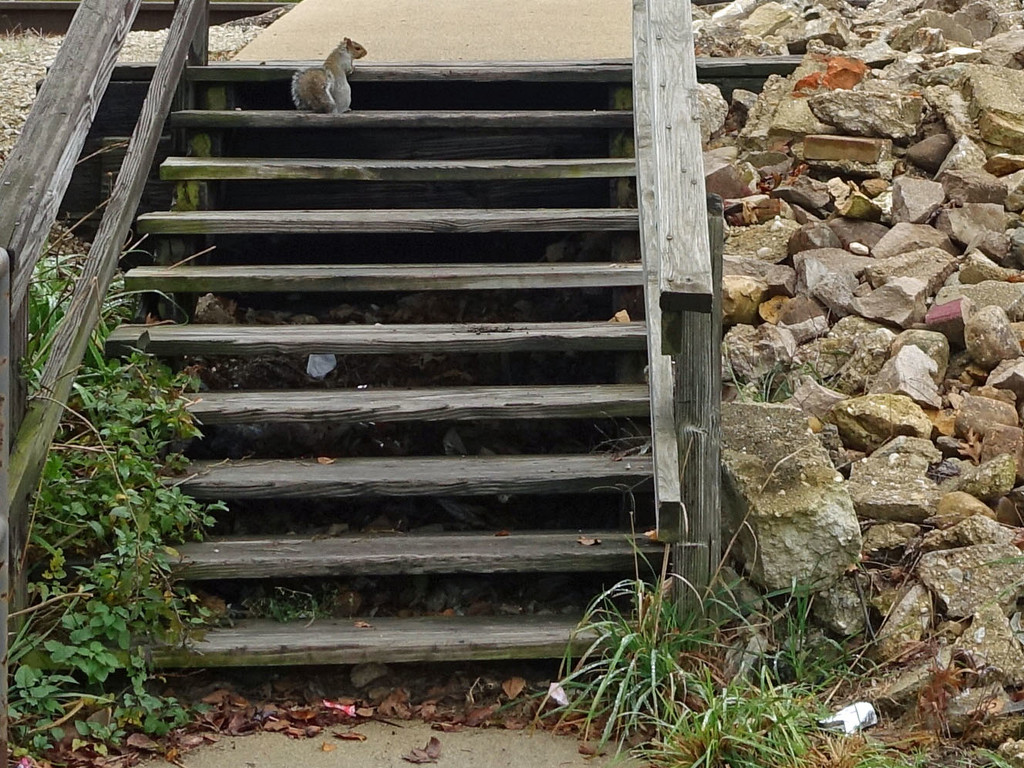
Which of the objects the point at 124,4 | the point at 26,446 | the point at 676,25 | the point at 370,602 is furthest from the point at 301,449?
the point at 676,25

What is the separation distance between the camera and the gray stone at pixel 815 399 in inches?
185

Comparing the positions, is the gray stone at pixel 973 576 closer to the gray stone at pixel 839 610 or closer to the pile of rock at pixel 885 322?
the pile of rock at pixel 885 322

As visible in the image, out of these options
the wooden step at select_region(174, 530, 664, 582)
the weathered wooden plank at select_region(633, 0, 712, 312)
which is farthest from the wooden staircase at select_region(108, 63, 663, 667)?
the weathered wooden plank at select_region(633, 0, 712, 312)

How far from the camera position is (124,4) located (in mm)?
3936

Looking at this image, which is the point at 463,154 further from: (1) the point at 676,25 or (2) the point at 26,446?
(2) the point at 26,446

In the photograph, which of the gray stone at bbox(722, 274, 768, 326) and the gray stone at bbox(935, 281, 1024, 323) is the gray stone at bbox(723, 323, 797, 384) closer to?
the gray stone at bbox(722, 274, 768, 326)

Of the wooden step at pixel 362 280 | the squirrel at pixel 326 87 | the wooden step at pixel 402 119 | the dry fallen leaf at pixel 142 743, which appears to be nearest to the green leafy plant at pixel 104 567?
the dry fallen leaf at pixel 142 743

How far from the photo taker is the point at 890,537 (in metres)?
4.02

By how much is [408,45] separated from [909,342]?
10.0 ft

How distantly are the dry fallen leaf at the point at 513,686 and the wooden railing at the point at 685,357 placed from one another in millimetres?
527

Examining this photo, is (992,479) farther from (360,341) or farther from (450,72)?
(450,72)

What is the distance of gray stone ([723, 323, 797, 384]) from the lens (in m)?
4.97

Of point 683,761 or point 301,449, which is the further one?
point 301,449

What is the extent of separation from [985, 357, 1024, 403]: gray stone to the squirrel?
2777mm
